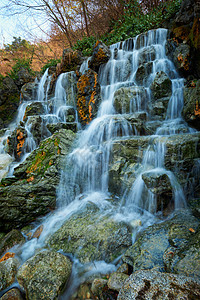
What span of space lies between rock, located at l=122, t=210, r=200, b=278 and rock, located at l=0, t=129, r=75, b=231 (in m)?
2.50

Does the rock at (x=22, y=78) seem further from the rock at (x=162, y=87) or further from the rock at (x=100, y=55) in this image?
the rock at (x=162, y=87)

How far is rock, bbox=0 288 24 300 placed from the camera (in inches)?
82.0

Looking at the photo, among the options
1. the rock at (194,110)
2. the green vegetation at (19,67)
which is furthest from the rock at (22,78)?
the rock at (194,110)

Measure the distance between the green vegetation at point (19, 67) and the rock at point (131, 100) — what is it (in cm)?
1183

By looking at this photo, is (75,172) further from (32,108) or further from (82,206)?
(32,108)

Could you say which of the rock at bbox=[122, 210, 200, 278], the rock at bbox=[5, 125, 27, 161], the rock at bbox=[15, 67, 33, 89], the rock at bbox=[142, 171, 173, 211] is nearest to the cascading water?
the rock at bbox=[142, 171, 173, 211]

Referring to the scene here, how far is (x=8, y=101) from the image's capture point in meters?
12.6

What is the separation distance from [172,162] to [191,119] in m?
1.62

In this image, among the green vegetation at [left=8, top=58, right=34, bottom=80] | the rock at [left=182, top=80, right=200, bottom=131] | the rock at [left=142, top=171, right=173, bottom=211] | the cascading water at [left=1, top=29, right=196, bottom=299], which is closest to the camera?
the rock at [left=142, top=171, right=173, bottom=211]

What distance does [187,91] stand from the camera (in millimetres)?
5551

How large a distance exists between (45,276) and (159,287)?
1606 millimetres

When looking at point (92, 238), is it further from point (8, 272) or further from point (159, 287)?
point (159, 287)

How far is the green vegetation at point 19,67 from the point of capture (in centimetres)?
1376

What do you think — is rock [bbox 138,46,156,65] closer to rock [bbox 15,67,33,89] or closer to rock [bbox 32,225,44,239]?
rock [bbox 32,225,44,239]
